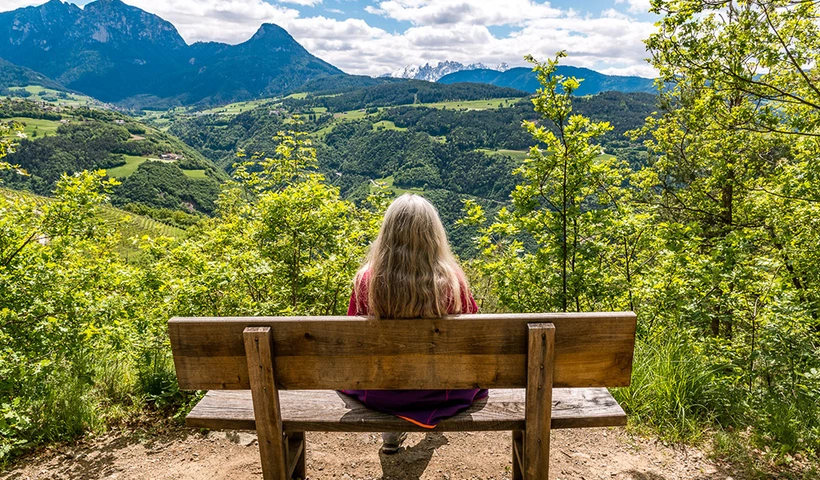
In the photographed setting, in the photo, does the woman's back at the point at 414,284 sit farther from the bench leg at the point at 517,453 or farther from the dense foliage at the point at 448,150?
the dense foliage at the point at 448,150

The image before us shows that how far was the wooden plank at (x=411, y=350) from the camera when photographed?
6.63 feet

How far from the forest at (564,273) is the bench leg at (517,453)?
1.18 meters

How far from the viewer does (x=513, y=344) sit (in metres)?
2.05

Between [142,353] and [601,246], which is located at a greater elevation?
[601,246]

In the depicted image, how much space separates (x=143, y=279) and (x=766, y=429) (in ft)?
19.3

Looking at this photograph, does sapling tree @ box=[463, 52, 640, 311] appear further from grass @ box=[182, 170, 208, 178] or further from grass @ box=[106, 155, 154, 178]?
grass @ box=[182, 170, 208, 178]

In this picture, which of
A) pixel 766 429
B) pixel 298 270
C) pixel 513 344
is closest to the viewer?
pixel 513 344

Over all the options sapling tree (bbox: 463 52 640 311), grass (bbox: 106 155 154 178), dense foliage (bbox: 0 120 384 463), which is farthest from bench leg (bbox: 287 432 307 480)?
grass (bbox: 106 155 154 178)

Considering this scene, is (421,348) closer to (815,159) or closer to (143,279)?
(143,279)

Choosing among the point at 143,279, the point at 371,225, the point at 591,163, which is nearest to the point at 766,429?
the point at 591,163

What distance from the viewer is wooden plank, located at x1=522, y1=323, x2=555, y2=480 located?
2.00 meters

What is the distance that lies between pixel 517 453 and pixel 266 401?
5.16ft

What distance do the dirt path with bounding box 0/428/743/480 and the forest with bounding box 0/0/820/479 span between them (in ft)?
0.66

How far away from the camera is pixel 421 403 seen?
8.07 feet
